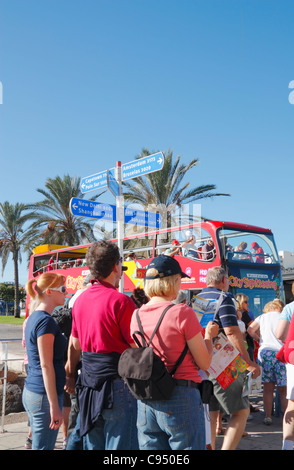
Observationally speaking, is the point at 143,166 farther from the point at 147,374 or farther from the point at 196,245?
the point at 147,374

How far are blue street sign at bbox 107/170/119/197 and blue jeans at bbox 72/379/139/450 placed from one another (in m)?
6.92

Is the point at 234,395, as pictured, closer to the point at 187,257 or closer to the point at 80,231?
the point at 187,257

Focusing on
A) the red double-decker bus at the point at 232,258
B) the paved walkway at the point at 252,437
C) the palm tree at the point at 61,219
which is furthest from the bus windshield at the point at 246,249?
the palm tree at the point at 61,219

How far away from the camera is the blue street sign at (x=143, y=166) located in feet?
30.0

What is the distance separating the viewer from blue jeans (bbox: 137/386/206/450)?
2.62 m

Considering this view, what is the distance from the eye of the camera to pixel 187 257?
492 inches

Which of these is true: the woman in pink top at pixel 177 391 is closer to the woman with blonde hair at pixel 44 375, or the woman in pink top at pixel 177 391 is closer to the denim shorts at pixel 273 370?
the woman with blonde hair at pixel 44 375

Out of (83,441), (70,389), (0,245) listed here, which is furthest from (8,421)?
(0,245)

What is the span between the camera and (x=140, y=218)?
32.4ft

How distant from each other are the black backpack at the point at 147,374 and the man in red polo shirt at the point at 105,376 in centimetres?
19

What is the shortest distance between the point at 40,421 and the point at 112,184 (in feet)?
22.3

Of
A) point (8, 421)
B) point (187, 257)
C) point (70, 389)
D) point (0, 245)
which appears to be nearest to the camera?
point (70, 389)

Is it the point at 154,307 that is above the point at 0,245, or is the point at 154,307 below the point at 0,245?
below

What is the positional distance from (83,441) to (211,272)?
201 cm
